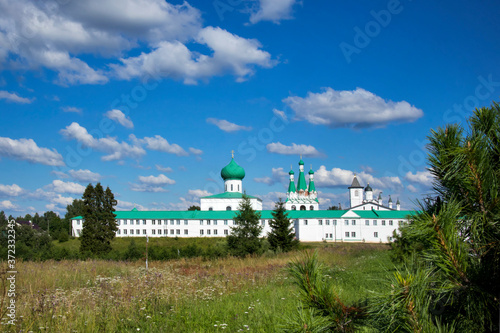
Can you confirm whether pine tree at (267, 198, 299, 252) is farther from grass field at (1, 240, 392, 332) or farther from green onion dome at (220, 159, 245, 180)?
green onion dome at (220, 159, 245, 180)

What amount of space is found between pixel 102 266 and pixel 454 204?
545 inches

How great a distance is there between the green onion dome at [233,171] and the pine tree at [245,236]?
49.8m

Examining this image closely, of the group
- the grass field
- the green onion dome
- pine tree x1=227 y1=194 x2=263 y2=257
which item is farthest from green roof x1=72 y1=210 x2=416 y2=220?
the grass field

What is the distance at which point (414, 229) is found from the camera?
149 centimetres

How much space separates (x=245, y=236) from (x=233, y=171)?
51903 millimetres

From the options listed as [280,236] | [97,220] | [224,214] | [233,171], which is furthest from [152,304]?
[233,171]

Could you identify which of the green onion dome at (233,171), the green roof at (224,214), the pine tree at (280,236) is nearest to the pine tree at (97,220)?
the pine tree at (280,236)

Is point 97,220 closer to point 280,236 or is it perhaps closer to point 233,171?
point 280,236

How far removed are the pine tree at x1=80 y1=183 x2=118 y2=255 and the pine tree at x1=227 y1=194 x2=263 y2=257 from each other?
20.7 meters

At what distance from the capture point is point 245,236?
25016mm

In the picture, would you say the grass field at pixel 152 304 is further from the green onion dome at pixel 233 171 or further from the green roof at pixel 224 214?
the green onion dome at pixel 233 171

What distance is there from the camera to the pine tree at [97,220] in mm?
40344

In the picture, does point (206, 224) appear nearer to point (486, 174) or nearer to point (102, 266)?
point (102, 266)

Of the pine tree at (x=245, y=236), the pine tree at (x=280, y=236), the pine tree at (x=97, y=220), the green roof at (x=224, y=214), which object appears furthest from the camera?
the green roof at (x=224, y=214)
